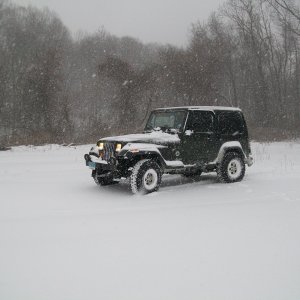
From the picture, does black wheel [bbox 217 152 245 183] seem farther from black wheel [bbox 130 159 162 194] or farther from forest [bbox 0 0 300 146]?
forest [bbox 0 0 300 146]

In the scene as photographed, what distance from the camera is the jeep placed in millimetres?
7723

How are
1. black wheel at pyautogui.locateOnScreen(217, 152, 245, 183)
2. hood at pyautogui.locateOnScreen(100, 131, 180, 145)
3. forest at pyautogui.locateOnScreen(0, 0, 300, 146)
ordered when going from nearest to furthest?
hood at pyautogui.locateOnScreen(100, 131, 180, 145) < black wheel at pyautogui.locateOnScreen(217, 152, 245, 183) < forest at pyautogui.locateOnScreen(0, 0, 300, 146)

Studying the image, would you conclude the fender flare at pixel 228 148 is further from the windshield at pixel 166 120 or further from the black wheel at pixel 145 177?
the black wheel at pixel 145 177

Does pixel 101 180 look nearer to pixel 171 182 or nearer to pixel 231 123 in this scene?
pixel 171 182

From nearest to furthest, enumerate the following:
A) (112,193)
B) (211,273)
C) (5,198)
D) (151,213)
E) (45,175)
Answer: (211,273) → (151,213) → (5,198) → (112,193) → (45,175)

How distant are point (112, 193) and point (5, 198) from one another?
223 cm

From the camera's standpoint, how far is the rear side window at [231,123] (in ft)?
30.8

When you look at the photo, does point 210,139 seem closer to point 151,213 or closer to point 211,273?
point 151,213

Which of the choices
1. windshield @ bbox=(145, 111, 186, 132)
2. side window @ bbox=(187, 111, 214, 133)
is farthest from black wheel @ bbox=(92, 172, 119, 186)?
side window @ bbox=(187, 111, 214, 133)

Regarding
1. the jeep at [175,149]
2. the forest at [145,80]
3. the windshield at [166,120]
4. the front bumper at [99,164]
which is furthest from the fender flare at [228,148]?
the forest at [145,80]

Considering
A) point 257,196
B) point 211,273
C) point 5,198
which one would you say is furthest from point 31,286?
point 257,196

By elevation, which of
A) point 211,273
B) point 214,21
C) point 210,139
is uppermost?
point 214,21

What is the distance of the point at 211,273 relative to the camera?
3777 millimetres

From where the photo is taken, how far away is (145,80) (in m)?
26.5
